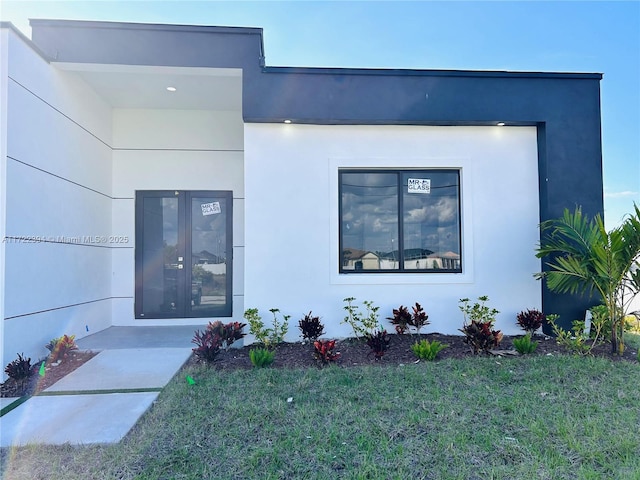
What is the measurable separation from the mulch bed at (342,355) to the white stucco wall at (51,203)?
0.44 m

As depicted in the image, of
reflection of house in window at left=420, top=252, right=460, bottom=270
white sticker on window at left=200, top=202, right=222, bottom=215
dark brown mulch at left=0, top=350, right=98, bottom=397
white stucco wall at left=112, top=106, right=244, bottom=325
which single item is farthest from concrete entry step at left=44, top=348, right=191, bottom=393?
reflection of house in window at left=420, top=252, right=460, bottom=270

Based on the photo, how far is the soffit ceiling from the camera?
538 cm

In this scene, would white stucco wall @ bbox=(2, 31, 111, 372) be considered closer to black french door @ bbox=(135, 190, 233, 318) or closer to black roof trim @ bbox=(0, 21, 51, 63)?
black roof trim @ bbox=(0, 21, 51, 63)

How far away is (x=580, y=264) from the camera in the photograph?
450 cm

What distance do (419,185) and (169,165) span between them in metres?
4.71

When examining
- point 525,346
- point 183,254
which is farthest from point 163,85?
point 525,346

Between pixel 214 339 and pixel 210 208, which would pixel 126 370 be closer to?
pixel 214 339

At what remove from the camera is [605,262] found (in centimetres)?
425

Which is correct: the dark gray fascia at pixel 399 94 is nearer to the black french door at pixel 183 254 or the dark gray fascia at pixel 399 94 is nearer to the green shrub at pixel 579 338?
the green shrub at pixel 579 338

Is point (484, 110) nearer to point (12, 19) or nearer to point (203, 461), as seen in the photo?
point (203, 461)

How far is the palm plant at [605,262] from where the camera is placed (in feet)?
13.9

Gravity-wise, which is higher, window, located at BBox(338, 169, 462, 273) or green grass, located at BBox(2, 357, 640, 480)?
window, located at BBox(338, 169, 462, 273)

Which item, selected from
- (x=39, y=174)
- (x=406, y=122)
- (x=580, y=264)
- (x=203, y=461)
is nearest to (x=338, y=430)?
(x=203, y=461)

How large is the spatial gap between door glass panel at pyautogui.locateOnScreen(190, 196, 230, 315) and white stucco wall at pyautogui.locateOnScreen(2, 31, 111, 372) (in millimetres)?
1570
